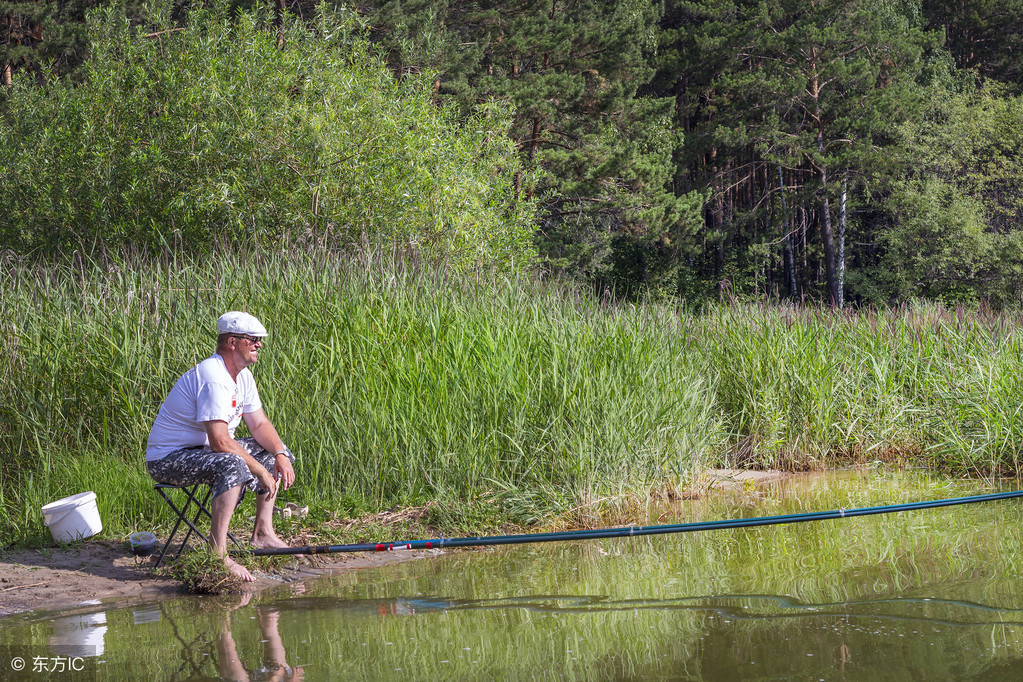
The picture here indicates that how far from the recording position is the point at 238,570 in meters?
5.04

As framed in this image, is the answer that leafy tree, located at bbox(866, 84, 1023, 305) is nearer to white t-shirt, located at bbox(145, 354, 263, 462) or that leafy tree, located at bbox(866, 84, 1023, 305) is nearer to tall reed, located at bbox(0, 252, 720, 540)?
tall reed, located at bbox(0, 252, 720, 540)

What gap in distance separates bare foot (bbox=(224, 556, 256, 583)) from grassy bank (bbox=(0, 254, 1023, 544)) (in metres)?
1.02

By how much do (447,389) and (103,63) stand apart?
902 centimetres

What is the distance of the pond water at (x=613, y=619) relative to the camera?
382cm

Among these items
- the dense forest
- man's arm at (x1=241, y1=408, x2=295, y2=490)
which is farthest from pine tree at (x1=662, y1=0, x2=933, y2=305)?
man's arm at (x1=241, y1=408, x2=295, y2=490)

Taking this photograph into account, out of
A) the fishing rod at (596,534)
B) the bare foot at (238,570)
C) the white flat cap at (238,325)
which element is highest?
the white flat cap at (238,325)

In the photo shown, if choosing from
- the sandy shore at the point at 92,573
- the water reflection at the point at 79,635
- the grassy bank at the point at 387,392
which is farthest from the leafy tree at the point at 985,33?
the water reflection at the point at 79,635

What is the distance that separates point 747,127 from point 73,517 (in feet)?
91.6

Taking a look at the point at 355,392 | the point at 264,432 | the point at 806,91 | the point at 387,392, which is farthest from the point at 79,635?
the point at 806,91

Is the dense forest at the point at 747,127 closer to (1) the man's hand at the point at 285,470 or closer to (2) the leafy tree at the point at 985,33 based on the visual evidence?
(2) the leafy tree at the point at 985,33

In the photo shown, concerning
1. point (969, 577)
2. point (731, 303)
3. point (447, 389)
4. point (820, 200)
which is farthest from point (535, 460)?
point (820, 200)

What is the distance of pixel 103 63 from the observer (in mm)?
13008

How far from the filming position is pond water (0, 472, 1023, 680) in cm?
382

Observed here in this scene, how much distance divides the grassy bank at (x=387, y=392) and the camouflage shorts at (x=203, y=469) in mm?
1073
